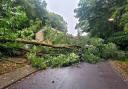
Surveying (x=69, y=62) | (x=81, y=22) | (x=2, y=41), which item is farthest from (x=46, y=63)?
(x=81, y=22)

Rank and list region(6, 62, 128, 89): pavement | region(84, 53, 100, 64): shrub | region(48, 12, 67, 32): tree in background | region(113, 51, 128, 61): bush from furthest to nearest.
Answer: region(48, 12, 67, 32): tree in background < region(113, 51, 128, 61): bush < region(84, 53, 100, 64): shrub < region(6, 62, 128, 89): pavement

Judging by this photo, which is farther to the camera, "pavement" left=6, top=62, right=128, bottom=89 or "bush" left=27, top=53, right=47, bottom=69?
"bush" left=27, top=53, right=47, bottom=69

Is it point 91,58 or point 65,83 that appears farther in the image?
point 91,58

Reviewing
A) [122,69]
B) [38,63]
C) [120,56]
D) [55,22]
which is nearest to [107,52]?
[120,56]

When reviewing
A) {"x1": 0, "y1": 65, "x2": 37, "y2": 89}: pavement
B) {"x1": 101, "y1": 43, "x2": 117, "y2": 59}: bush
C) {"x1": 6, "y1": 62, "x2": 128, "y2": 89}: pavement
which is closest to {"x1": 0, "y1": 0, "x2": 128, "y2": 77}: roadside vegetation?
{"x1": 101, "y1": 43, "x2": 117, "y2": 59}: bush

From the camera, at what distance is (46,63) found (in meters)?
16.7

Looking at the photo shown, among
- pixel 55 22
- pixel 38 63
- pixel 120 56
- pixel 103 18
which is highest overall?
pixel 55 22

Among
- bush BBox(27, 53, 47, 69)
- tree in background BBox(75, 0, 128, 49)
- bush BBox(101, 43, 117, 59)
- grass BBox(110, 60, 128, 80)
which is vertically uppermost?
tree in background BBox(75, 0, 128, 49)

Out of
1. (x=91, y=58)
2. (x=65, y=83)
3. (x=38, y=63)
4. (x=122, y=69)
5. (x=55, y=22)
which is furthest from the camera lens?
(x=55, y=22)

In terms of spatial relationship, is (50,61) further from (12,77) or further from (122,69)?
(12,77)

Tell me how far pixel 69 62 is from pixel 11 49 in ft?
13.1

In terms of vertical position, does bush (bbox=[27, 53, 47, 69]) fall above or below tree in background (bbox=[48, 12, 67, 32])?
below

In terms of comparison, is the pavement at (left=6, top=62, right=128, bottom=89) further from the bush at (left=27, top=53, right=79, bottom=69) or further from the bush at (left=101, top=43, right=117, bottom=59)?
the bush at (left=101, top=43, right=117, bottom=59)

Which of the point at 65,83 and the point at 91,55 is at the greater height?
the point at 91,55
